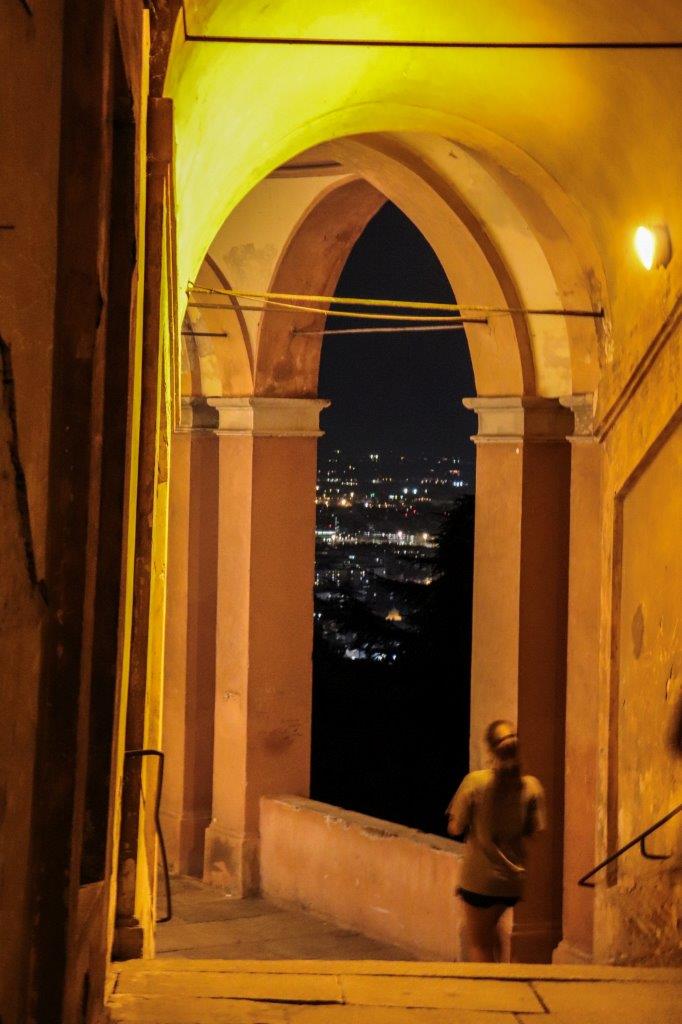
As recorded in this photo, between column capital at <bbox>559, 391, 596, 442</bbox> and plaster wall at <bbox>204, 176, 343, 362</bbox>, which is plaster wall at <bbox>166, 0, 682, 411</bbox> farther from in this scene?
plaster wall at <bbox>204, 176, 343, 362</bbox>

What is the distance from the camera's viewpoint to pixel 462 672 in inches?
985

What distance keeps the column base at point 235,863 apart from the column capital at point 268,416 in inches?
132

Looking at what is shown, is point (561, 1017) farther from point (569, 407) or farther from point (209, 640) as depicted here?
point (209, 640)

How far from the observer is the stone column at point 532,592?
33.9 ft

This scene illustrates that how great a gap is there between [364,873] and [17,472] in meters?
9.13

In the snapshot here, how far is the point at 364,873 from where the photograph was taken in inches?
426

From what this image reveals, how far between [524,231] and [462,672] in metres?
15.6

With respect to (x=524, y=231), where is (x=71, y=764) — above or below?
below

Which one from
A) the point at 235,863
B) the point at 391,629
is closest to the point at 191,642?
the point at 235,863

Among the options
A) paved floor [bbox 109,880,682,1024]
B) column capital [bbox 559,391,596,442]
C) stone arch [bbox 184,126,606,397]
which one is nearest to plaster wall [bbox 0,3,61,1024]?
paved floor [bbox 109,880,682,1024]

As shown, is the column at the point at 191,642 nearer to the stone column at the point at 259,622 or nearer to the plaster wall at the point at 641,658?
the stone column at the point at 259,622

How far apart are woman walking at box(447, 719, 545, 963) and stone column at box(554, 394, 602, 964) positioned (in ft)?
10.8

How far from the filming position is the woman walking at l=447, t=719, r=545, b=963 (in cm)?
649

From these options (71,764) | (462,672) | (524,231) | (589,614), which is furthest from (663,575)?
(462,672)
